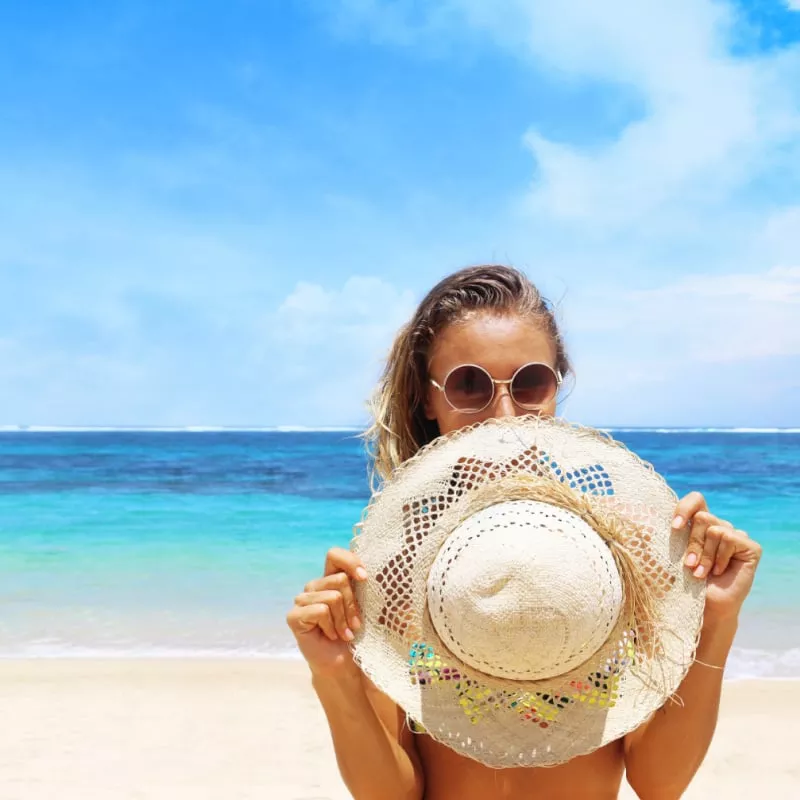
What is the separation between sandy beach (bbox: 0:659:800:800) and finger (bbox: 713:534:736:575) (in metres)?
2.91

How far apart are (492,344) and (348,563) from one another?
2.13 ft

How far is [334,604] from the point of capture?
1.44m

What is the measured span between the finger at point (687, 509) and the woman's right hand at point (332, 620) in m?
0.58

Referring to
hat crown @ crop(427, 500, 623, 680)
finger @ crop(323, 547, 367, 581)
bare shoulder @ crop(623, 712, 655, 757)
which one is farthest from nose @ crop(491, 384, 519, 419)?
bare shoulder @ crop(623, 712, 655, 757)

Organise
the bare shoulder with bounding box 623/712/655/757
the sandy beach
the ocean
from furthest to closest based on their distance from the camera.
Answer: the ocean → the sandy beach → the bare shoulder with bounding box 623/712/655/757

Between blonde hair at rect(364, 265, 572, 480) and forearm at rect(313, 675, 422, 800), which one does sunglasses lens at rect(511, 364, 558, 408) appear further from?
forearm at rect(313, 675, 422, 800)

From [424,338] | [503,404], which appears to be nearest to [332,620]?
[503,404]

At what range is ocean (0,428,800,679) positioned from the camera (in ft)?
21.2

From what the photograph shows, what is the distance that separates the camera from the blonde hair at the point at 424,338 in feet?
6.47

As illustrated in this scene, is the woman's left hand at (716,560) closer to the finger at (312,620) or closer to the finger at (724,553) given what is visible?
the finger at (724,553)

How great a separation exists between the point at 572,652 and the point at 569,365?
1.08m

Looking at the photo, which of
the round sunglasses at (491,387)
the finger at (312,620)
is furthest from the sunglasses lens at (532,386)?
the finger at (312,620)

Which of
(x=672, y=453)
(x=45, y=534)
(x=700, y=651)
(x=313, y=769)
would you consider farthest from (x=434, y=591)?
(x=672, y=453)

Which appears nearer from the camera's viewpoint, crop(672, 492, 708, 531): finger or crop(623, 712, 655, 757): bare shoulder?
crop(672, 492, 708, 531): finger
